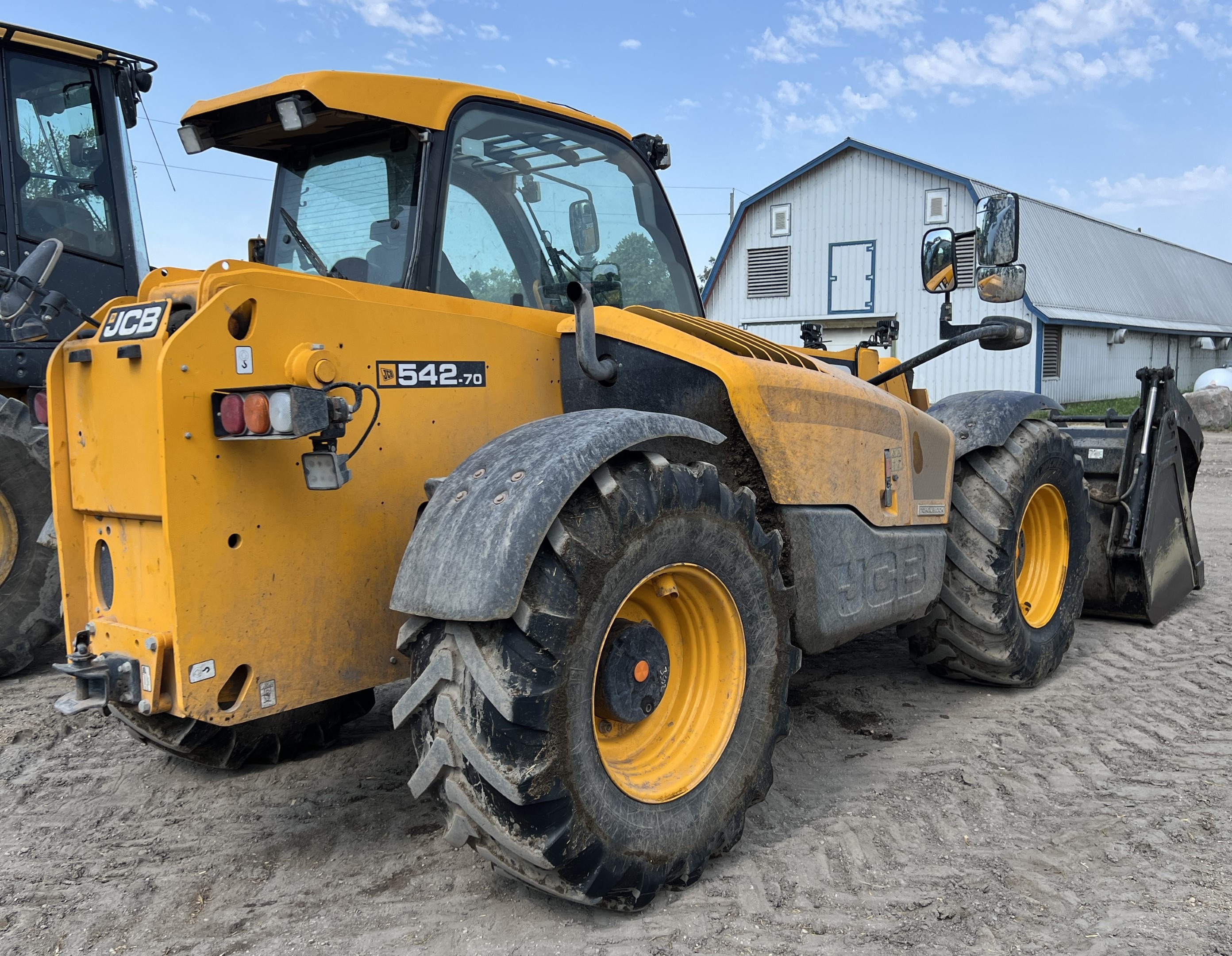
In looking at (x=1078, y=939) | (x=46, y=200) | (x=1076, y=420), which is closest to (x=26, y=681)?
(x=46, y=200)

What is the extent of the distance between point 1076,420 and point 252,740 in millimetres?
5525

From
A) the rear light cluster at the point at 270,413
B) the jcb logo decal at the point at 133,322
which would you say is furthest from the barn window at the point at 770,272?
the rear light cluster at the point at 270,413

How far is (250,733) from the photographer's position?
366 cm

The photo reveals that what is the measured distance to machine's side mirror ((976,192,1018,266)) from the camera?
13.1ft

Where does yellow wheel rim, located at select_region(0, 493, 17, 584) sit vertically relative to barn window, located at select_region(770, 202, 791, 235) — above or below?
below

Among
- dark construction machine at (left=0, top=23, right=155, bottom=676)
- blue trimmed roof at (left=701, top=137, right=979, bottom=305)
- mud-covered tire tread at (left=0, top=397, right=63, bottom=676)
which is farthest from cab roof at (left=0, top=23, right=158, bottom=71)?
blue trimmed roof at (left=701, top=137, right=979, bottom=305)

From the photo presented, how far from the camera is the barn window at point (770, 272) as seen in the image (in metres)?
25.8

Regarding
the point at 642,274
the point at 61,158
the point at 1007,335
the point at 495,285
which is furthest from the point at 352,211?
the point at 61,158

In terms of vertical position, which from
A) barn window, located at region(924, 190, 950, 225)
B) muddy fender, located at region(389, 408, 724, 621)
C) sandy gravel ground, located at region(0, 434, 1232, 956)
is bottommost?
sandy gravel ground, located at region(0, 434, 1232, 956)

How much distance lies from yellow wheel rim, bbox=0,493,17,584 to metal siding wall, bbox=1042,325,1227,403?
21.0 m

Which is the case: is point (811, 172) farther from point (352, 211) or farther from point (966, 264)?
point (352, 211)

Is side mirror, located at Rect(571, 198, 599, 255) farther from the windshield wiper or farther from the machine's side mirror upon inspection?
the machine's side mirror

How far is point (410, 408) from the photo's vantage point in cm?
295

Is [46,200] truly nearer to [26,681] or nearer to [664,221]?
[26,681]
